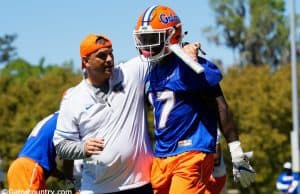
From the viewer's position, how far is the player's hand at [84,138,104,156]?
6.83 meters

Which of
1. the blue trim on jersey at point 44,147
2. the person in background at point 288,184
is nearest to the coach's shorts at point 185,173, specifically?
the blue trim on jersey at point 44,147

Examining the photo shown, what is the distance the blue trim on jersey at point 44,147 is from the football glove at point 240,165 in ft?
9.21

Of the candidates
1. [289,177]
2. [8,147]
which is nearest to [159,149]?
[289,177]

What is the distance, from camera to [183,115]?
6.88m

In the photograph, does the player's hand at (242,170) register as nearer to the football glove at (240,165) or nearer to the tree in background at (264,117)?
the football glove at (240,165)

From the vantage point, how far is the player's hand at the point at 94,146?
683 centimetres

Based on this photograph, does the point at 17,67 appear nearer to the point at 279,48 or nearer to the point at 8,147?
the point at 279,48

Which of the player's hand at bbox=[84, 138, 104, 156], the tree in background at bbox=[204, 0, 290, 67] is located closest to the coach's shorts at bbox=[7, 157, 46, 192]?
the player's hand at bbox=[84, 138, 104, 156]

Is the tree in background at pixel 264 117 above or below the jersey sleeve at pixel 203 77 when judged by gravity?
below

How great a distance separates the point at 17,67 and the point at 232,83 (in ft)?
152

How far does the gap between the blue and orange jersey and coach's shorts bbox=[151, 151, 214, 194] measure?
0.05 m

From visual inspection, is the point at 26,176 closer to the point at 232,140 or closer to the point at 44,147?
the point at 44,147

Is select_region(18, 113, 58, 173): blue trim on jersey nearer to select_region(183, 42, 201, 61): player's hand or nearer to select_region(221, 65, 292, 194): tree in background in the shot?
select_region(183, 42, 201, 61): player's hand

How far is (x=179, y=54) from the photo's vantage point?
662cm
